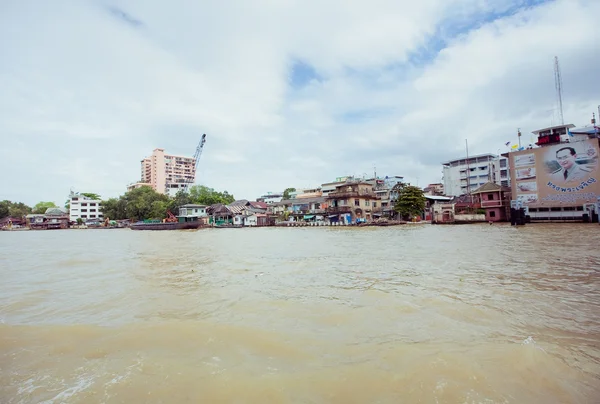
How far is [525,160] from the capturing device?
35.1 meters

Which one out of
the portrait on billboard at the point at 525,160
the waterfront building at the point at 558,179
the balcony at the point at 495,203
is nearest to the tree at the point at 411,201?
the balcony at the point at 495,203

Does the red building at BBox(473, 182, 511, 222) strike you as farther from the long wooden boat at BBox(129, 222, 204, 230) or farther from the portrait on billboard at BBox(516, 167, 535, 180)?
the long wooden boat at BBox(129, 222, 204, 230)

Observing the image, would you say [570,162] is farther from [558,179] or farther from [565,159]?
[558,179]

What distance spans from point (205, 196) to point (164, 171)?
51.0m

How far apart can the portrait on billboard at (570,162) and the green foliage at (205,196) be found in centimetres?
5628

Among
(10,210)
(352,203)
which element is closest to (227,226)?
(352,203)

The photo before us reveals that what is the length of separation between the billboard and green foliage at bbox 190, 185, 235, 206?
53.6 m

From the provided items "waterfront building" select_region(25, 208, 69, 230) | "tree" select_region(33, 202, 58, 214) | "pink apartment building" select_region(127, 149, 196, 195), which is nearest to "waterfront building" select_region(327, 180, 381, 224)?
"pink apartment building" select_region(127, 149, 196, 195)

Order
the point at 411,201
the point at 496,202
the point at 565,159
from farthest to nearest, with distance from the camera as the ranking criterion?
the point at 411,201 → the point at 496,202 → the point at 565,159

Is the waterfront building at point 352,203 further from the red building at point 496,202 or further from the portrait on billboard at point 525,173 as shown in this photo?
the portrait on billboard at point 525,173

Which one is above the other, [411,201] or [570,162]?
[570,162]

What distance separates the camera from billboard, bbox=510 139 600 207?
31.0 metres

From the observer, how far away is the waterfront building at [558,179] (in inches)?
1220

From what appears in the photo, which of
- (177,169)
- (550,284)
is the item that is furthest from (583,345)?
(177,169)
